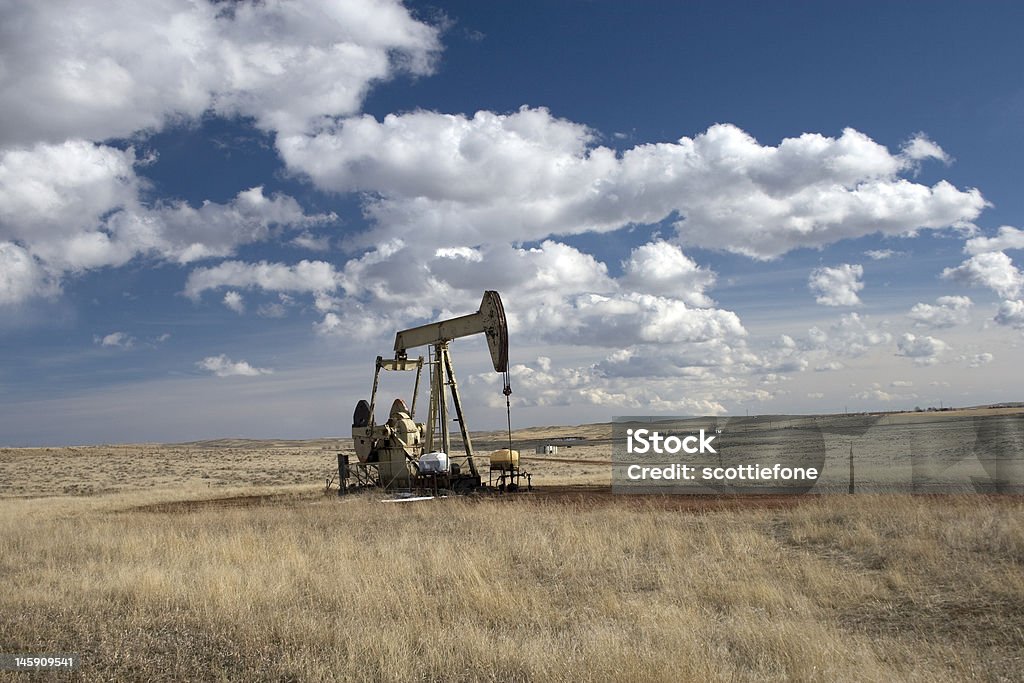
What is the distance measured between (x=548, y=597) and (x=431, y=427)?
16.1 meters

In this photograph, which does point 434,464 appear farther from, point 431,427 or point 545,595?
point 545,595

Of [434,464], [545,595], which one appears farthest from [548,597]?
[434,464]

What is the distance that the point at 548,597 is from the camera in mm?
8469

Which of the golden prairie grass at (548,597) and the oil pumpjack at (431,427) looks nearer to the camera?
the golden prairie grass at (548,597)

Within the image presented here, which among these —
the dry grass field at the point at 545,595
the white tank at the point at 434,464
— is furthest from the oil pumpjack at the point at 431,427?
the dry grass field at the point at 545,595

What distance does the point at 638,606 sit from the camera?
25.5ft

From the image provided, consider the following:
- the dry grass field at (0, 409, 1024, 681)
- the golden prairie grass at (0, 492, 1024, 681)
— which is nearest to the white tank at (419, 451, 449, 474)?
the dry grass field at (0, 409, 1024, 681)

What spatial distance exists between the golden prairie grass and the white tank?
8495 mm

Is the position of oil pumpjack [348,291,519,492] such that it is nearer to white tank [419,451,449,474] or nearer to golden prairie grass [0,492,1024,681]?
white tank [419,451,449,474]

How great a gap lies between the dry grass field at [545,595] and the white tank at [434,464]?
7.35m

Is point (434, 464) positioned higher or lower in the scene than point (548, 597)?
higher

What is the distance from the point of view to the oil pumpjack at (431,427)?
2212 cm

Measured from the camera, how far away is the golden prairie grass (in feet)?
19.3

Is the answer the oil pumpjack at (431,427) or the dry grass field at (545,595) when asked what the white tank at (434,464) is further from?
the dry grass field at (545,595)
